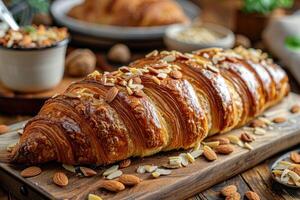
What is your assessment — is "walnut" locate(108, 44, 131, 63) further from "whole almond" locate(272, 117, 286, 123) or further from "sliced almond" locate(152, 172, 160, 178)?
"sliced almond" locate(152, 172, 160, 178)

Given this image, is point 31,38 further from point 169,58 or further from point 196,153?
point 196,153

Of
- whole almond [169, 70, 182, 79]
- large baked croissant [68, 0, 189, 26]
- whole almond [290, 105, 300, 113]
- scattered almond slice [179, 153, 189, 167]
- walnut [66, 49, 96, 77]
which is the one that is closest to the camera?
scattered almond slice [179, 153, 189, 167]

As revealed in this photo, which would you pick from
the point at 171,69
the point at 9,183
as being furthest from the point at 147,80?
the point at 9,183

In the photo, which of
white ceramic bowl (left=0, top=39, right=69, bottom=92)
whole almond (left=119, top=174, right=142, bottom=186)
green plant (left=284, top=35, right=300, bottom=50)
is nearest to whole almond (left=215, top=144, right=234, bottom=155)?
whole almond (left=119, top=174, right=142, bottom=186)

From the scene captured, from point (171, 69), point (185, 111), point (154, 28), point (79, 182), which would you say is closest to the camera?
point (79, 182)

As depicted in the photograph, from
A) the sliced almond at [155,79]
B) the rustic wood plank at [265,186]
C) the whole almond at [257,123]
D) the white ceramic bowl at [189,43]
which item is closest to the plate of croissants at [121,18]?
the white ceramic bowl at [189,43]

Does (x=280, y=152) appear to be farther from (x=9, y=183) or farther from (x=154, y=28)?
(x=154, y=28)
